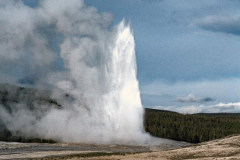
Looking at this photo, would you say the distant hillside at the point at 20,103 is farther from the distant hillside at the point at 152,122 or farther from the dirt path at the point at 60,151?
the dirt path at the point at 60,151

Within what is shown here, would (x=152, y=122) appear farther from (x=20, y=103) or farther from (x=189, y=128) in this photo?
(x=20, y=103)

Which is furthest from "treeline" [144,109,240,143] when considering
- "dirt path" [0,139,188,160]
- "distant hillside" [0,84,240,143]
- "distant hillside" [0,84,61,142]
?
"dirt path" [0,139,188,160]

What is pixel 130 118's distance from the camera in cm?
9156

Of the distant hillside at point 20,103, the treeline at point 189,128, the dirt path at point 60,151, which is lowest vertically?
the dirt path at point 60,151

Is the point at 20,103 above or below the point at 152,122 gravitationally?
above

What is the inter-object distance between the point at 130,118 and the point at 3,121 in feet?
161

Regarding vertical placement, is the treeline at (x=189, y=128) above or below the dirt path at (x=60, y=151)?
above

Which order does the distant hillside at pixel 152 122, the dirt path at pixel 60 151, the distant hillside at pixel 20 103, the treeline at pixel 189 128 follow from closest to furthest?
the dirt path at pixel 60 151 < the distant hillside at pixel 20 103 < the distant hillside at pixel 152 122 < the treeline at pixel 189 128

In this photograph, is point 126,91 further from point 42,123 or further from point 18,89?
point 18,89

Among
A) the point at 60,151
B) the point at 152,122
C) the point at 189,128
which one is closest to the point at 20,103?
the point at 152,122

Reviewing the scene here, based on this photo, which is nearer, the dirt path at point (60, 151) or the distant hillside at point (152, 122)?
the dirt path at point (60, 151)

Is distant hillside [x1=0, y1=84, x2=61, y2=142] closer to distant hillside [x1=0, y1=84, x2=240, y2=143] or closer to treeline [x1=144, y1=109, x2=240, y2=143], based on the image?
distant hillside [x1=0, y1=84, x2=240, y2=143]

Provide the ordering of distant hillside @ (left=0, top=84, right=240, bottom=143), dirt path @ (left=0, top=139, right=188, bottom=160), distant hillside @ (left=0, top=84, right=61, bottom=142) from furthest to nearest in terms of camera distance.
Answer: distant hillside @ (left=0, top=84, right=240, bottom=143) → distant hillside @ (left=0, top=84, right=61, bottom=142) → dirt path @ (left=0, top=139, right=188, bottom=160)

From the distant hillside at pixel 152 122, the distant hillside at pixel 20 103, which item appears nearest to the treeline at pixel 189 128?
the distant hillside at pixel 152 122
